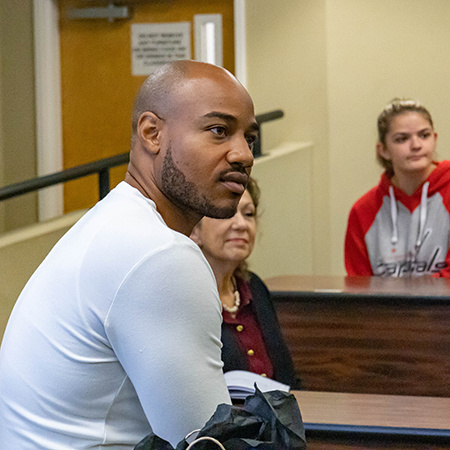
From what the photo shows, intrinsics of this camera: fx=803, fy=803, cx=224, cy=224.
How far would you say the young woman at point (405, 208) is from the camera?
10.6ft

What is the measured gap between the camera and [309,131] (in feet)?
15.5

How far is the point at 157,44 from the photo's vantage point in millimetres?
4812

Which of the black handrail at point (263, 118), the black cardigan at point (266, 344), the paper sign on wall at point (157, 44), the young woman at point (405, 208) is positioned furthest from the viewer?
the paper sign on wall at point (157, 44)

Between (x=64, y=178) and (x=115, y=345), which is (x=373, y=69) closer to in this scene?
(x=64, y=178)

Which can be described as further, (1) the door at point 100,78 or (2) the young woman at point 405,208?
(1) the door at point 100,78

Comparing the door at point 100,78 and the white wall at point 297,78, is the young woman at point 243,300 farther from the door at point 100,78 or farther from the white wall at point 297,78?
the door at point 100,78

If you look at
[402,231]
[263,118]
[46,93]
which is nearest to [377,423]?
[402,231]

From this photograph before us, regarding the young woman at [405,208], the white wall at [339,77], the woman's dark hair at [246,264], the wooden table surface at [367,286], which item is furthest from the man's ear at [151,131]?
the white wall at [339,77]

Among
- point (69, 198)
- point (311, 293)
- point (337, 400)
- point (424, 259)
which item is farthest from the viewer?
point (69, 198)

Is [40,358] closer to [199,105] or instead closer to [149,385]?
[149,385]

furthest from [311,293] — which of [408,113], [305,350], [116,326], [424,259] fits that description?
[116,326]

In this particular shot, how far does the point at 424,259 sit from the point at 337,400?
5.19 ft

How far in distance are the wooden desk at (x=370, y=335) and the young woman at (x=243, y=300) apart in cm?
36

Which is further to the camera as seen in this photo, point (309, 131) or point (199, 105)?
point (309, 131)
